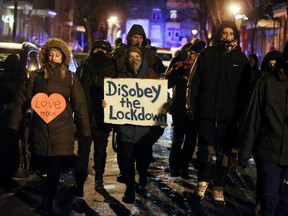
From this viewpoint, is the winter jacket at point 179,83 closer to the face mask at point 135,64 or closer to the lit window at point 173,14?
the face mask at point 135,64

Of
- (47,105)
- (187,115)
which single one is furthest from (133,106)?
(47,105)

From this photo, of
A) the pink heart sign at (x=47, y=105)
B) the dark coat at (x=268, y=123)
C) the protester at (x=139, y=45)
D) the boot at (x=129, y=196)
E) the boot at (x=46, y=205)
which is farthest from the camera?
the protester at (x=139, y=45)

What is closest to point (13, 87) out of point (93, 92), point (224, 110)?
point (93, 92)

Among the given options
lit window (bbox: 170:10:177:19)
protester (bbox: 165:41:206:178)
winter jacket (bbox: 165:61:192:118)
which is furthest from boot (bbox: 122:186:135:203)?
lit window (bbox: 170:10:177:19)

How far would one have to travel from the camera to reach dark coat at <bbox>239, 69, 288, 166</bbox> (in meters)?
4.34

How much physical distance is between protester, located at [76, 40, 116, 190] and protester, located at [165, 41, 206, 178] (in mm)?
1279

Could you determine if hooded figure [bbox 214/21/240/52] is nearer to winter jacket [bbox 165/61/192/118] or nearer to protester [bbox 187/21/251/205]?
protester [bbox 187/21/251/205]

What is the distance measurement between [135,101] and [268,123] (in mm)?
2475

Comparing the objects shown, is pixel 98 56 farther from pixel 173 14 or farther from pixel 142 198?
pixel 173 14

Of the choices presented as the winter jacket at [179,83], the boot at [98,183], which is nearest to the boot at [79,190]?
the boot at [98,183]

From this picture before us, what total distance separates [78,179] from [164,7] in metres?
79.3

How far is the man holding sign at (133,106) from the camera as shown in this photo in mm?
6422

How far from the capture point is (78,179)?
6.54 meters

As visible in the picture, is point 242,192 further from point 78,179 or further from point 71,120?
point 71,120
